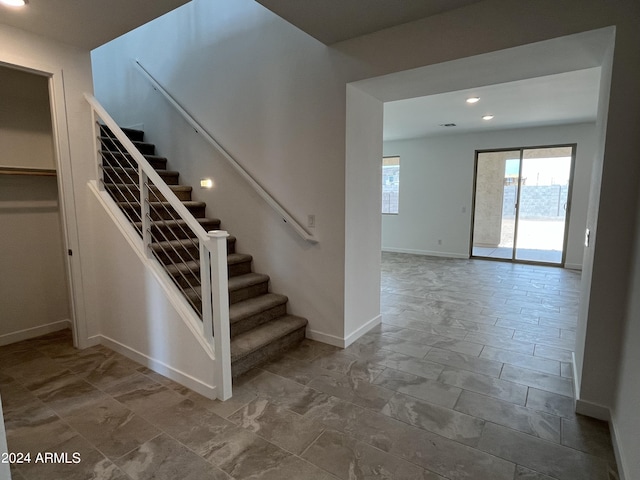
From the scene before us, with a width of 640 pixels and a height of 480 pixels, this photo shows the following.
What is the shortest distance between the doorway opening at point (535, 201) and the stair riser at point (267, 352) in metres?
5.37

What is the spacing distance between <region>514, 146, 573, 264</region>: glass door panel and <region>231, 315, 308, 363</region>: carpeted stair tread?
18.4 ft

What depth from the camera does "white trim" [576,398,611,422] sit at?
6.59ft

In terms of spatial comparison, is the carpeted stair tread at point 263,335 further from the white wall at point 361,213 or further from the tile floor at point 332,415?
the white wall at point 361,213

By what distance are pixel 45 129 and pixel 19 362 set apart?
215cm

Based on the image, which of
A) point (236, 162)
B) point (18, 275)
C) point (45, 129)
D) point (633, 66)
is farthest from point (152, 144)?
point (633, 66)

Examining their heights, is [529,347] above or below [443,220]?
below

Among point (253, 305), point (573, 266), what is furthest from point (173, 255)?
point (573, 266)

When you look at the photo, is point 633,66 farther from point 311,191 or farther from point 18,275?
point 18,275

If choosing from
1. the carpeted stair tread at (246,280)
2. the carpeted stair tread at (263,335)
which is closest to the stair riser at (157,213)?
the carpeted stair tread at (246,280)

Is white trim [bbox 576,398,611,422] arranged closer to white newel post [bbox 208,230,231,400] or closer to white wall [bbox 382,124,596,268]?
white newel post [bbox 208,230,231,400]

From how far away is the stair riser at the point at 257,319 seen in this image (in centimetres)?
280

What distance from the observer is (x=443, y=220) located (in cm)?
738

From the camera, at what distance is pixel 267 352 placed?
9.13 feet

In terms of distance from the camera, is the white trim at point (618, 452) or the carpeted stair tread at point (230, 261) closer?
the white trim at point (618, 452)
